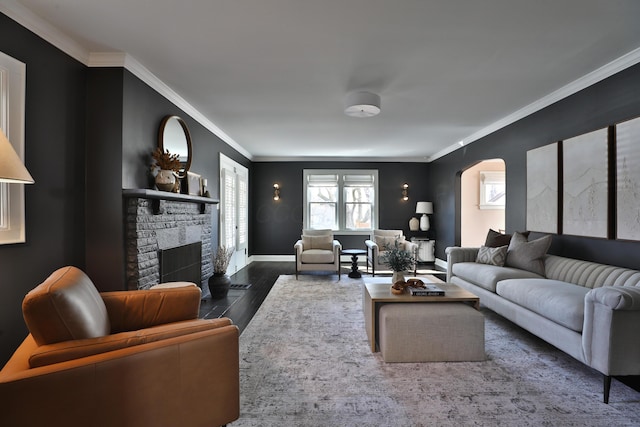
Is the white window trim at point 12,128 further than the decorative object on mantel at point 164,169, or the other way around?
the decorative object on mantel at point 164,169

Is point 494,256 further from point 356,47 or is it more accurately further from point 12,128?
point 12,128

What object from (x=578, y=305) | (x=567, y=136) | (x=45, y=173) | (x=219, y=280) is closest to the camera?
(x=578, y=305)

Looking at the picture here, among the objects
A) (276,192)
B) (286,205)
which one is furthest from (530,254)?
(276,192)

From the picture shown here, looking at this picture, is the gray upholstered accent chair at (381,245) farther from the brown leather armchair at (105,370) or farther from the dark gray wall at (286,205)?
the brown leather armchair at (105,370)

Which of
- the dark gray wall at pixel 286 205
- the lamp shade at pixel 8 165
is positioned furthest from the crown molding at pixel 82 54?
the dark gray wall at pixel 286 205

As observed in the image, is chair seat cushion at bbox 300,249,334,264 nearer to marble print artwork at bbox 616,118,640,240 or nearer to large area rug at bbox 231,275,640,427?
large area rug at bbox 231,275,640,427

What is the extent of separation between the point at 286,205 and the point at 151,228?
5.11 m

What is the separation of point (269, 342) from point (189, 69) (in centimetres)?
273

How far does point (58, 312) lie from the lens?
1431 millimetres

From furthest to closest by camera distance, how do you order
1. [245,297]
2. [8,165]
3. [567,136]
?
[245,297]
[567,136]
[8,165]

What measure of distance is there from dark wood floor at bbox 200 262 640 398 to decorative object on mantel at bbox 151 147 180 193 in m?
1.54

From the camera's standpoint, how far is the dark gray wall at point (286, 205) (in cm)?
838

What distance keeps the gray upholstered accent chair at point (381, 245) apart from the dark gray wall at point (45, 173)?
459 centimetres

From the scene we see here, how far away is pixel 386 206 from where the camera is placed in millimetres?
8438
